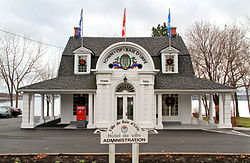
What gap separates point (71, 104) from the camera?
56.0ft

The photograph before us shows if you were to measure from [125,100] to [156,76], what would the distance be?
3786 mm

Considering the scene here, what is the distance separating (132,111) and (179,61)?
684 cm

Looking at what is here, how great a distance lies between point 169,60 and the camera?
17219mm

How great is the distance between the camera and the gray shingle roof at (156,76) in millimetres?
14797

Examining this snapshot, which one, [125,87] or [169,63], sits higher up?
[169,63]

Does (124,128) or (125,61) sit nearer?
(124,128)

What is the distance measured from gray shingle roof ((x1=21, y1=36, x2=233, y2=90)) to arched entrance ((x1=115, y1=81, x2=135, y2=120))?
5.95 ft

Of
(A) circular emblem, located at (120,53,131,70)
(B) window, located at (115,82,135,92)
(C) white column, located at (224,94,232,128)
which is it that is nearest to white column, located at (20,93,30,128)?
(B) window, located at (115,82,135,92)

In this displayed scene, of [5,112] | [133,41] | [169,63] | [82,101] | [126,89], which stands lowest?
[5,112]

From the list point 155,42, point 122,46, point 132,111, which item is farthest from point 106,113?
point 155,42

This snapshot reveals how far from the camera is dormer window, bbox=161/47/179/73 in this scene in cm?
1723

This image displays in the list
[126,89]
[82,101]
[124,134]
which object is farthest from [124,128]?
[82,101]

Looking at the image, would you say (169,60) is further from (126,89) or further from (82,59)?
(82,59)

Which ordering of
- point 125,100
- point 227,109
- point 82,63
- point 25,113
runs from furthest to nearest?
point 82,63
point 25,113
point 227,109
point 125,100
